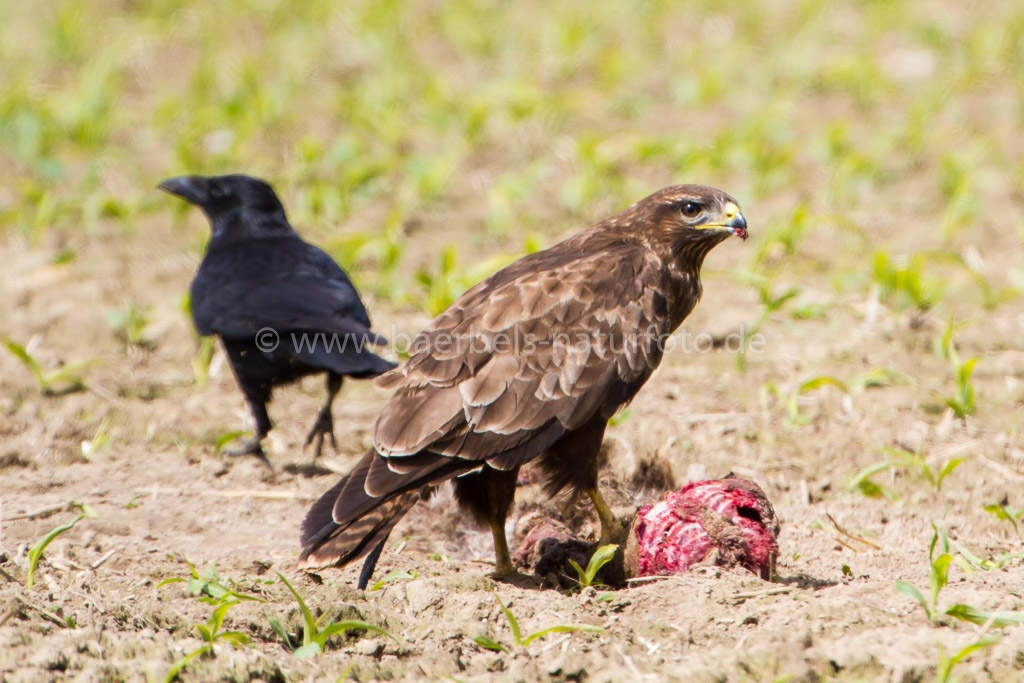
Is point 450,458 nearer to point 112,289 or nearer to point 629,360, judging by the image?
point 629,360

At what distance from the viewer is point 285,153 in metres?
9.79

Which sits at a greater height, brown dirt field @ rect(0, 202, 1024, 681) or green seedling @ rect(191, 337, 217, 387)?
green seedling @ rect(191, 337, 217, 387)

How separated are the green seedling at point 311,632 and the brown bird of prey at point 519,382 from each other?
1.52 ft

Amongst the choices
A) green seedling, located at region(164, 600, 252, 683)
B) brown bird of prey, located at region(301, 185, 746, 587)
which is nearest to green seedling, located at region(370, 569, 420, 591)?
brown bird of prey, located at region(301, 185, 746, 587)

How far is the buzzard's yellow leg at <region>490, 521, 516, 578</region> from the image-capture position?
4.41 metres

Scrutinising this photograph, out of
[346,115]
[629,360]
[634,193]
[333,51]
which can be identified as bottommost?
[629,360]

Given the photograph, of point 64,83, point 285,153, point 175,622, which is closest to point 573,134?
point 285,153

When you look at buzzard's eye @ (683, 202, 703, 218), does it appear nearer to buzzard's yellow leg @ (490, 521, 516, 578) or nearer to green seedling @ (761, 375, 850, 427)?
green seedling @ (761, 375, 850, 427)

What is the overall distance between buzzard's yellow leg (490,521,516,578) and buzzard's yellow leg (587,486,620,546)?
0.37 m

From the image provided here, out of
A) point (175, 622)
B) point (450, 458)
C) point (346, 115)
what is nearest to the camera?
point (175, 622)

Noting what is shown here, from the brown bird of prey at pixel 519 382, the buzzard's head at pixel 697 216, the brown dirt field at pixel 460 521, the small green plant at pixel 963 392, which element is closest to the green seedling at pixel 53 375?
the brown dirt field at pixel 460 521

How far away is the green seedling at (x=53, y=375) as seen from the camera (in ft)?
19.7

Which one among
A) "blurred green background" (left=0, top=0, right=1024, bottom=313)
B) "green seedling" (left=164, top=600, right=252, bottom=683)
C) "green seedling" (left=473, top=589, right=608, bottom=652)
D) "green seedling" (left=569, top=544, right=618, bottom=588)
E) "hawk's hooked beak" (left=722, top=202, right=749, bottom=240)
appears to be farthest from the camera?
"blurred green background" (left=0, top=0, right=1024, bottom=313)

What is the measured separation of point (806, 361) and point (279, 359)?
2.94 m
